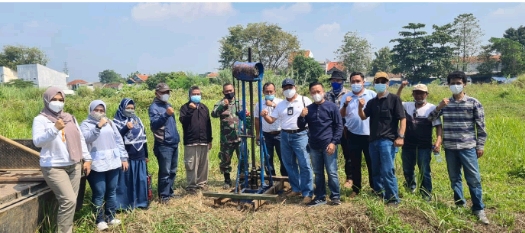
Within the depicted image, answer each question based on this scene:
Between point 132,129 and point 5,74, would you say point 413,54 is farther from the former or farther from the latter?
Result: point 5,74

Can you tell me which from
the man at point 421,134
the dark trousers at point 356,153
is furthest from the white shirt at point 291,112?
the man at point 421,134

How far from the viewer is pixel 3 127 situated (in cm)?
1060

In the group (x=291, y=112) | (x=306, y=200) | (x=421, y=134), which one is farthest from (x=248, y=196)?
(x=421, y=134)

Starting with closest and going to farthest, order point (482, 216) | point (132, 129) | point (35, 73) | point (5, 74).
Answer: point (482, 216) < point (132, 129) < point (5, 74) < point (35, 73)

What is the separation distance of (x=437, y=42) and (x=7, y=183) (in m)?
36.6

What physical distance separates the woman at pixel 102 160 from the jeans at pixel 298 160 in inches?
79.9

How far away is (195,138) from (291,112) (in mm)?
1453

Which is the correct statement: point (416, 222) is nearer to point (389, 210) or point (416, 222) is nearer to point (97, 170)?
point (389, 210)

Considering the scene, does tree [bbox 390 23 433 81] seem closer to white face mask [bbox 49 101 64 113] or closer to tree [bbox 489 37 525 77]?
tree [bbox 489 37 525 77]

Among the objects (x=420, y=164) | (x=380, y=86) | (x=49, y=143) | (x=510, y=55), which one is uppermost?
(x=510, y=55)

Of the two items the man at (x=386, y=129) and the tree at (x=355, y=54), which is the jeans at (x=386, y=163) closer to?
the man at (x=386, y=129)

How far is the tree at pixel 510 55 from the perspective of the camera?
1340 inches

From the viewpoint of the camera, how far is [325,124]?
4613 mm

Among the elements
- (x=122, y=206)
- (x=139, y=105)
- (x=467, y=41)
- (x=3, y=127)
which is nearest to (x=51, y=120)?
(x=122, y=206)
